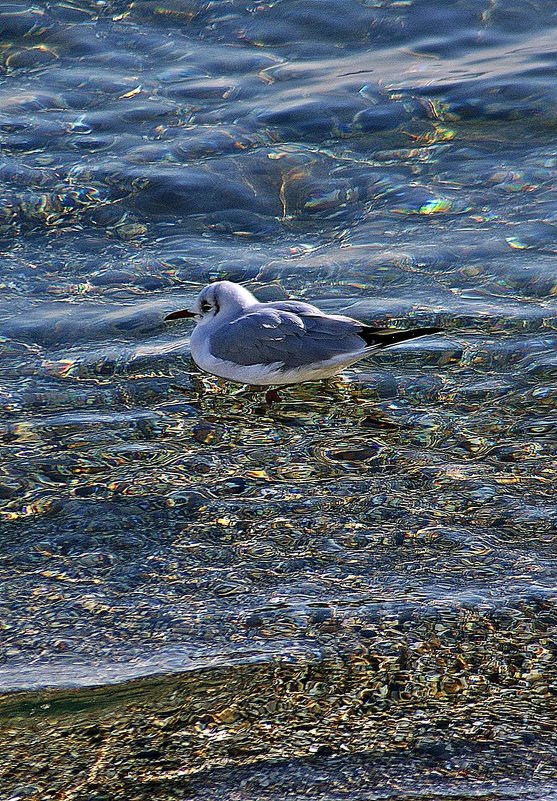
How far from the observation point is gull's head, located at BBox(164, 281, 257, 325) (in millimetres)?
6238

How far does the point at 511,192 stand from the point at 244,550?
4.60 meters

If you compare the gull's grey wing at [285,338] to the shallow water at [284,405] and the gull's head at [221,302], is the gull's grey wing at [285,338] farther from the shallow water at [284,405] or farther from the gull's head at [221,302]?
the shallow water at [284,405]

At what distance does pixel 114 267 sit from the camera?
23.7ft

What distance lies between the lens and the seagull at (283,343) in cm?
582

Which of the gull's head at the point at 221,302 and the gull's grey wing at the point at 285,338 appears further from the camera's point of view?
the gull's head at the point at 221,302

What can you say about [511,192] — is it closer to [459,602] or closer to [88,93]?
[88,93]

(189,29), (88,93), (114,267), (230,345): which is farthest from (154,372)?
(189,29)

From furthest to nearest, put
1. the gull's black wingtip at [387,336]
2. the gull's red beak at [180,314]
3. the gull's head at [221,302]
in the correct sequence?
the gull's red beak at [180,314] → the gull's head at [221,302] → the gull's black wingtip at [387,336]

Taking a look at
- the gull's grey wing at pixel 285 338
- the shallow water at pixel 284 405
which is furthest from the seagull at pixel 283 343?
the shallow water at pixel 284 405

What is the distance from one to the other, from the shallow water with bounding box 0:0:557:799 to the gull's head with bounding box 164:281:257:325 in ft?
1.08

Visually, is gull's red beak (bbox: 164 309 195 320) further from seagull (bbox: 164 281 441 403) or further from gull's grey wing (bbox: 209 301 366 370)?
gull's grey wing (bbox: 209 301 366 370)

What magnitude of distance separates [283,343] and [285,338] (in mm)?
31

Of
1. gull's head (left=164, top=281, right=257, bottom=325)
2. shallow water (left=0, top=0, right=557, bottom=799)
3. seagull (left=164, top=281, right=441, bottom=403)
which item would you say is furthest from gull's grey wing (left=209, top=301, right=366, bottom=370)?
shallow water (left=0, top=0, right=557, bottom=799)

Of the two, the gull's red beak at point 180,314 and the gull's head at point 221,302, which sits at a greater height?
the gull's head at point 221,302
